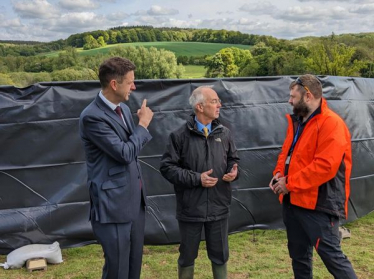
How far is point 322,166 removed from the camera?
235cm

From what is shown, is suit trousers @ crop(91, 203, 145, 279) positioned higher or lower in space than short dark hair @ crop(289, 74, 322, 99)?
lower

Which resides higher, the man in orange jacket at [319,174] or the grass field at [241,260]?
the man in orange jacket at [319,174]

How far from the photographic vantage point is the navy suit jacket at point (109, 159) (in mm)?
2047

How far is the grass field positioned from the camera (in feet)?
10.8

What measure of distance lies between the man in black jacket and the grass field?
2.53 ft

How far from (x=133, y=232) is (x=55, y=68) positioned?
5717 cm

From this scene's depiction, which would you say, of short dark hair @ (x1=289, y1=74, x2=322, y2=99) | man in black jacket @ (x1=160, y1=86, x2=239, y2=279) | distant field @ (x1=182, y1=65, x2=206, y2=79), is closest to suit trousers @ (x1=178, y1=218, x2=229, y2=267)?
man in black jacket @ (x1=160, y1=86, x2=239, y2=279)

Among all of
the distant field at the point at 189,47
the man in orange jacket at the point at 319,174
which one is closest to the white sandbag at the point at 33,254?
the man in orange jacket at the point at 319,174

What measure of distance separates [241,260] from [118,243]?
183cm

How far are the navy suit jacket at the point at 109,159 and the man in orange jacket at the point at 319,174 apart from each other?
1.11 metres

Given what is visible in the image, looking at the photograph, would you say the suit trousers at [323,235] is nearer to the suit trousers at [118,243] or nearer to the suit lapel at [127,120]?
the suit trousers at [118,243]

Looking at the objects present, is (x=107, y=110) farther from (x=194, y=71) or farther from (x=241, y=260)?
(x=194, y=71)

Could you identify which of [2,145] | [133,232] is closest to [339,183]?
[133,232]

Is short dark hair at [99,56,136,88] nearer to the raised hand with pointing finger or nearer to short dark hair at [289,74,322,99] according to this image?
the raised hand with pointing finger
